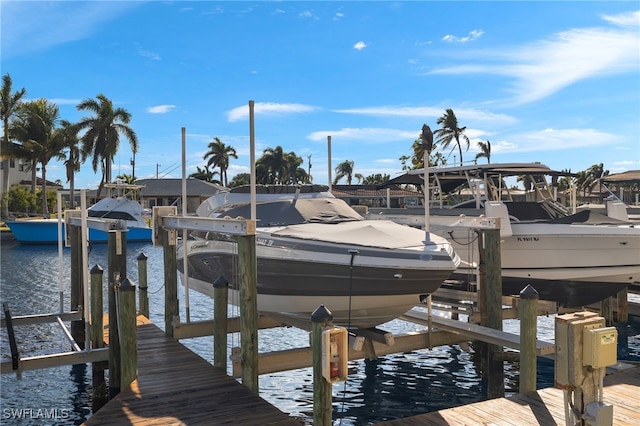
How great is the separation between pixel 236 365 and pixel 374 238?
2.47 meters

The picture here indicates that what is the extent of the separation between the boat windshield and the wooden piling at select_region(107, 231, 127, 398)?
1.93 meters

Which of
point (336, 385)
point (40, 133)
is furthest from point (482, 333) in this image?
point (40, 133)

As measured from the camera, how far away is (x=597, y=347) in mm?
4793

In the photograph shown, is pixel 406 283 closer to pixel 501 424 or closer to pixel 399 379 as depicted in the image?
pixel 501 424

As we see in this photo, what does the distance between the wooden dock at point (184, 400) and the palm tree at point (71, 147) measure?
45137mm

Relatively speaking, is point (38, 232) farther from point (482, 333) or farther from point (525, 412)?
point (525, 412)

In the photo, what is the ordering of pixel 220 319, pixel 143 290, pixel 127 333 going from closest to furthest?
pixel 127 333, pixel 220 319, pixel 143 290

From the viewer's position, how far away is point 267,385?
10617mm

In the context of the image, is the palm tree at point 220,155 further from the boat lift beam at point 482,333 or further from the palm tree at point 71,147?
the boat lift beam at point 482,333

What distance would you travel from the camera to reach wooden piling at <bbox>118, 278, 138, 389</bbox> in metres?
7.19

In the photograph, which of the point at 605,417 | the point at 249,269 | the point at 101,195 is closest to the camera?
the point at 605,417

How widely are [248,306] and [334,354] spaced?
1.85 m

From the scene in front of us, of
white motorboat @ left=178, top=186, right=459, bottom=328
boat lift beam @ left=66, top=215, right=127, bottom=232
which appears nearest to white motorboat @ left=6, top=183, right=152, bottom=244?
boat lift beam @ left=66, top=215, right=127, bottom=232

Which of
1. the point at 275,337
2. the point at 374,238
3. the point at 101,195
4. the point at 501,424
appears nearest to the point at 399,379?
the point at 275,337
